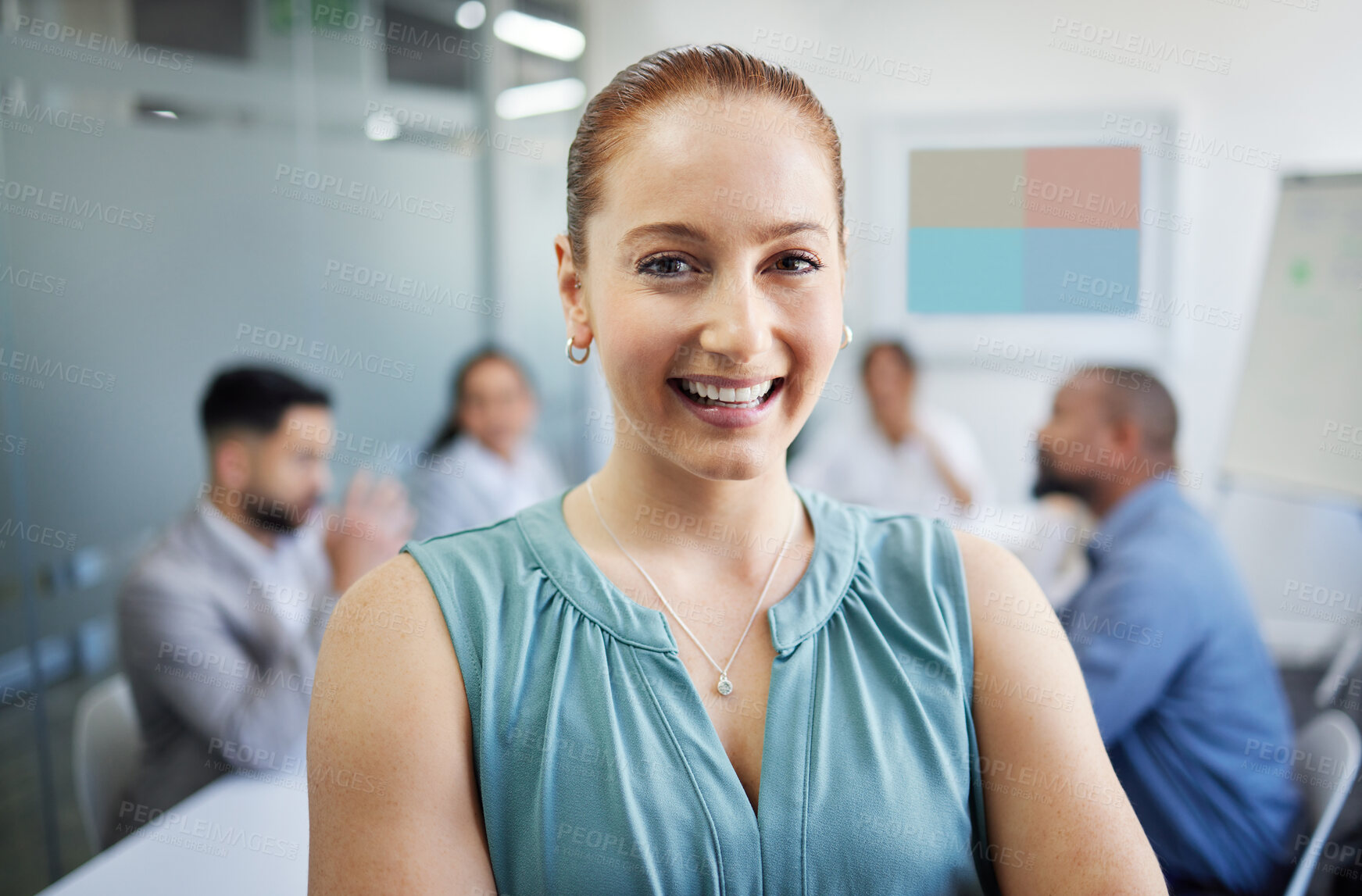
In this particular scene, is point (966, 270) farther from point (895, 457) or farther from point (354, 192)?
point (354, 192)

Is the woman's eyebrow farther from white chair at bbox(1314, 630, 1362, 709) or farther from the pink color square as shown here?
white chair at bbox(1314, 630, 1362, 709)

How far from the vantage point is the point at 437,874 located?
2.47 ft

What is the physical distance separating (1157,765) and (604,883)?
55.2 inches

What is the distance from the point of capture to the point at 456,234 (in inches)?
158

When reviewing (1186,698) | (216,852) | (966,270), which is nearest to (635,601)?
(216,852)

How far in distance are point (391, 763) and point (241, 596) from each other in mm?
1483

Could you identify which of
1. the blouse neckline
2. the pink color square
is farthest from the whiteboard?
the blouse neckline

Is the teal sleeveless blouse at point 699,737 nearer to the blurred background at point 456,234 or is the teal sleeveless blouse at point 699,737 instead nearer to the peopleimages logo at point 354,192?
the blurred background at point 456,234

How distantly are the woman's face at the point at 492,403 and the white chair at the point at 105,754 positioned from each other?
165 cm

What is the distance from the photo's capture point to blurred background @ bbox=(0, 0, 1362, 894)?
2234mm

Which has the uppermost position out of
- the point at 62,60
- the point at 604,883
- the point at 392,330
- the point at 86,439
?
the point at 62,60

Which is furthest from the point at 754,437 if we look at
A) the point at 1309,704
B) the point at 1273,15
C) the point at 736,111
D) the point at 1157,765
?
the point at 1273,15

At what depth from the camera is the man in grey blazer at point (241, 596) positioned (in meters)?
1.80

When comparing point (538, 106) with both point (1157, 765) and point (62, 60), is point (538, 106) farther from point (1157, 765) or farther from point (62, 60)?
point (1157, 765)
